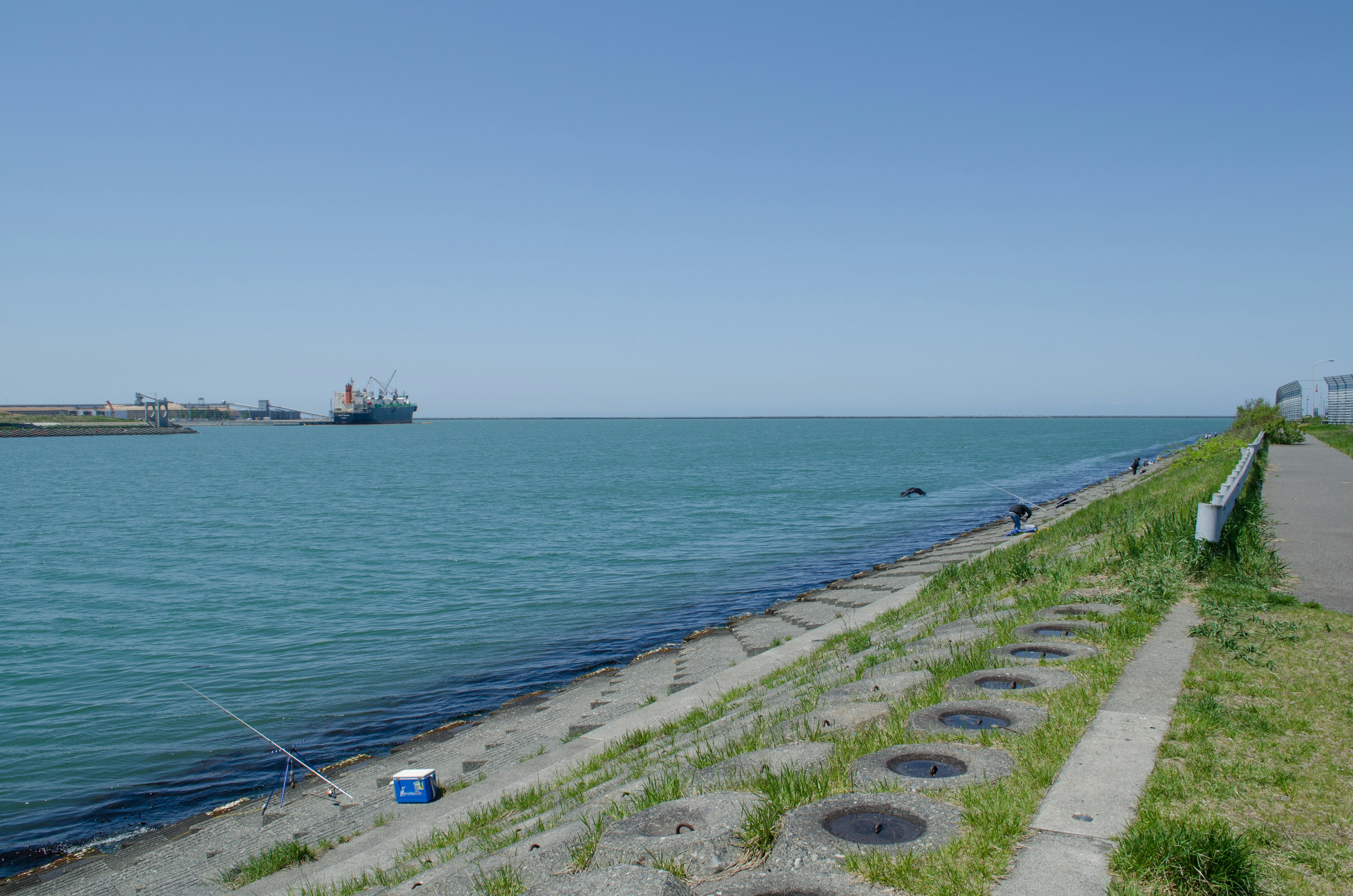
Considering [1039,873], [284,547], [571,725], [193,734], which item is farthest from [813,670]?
[284,547]

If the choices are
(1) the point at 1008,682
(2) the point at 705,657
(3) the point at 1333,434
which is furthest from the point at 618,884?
(3) the point at 1333,434

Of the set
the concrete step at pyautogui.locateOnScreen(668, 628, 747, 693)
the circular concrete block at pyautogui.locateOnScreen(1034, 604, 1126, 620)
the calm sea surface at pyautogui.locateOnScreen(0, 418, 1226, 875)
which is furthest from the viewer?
the concrete step at pyautogui.locateOnScreen(668, 628, 747, 693)

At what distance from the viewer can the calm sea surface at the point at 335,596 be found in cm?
1213

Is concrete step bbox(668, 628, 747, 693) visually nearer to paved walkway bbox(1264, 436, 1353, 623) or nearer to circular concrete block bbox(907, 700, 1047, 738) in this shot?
circular concrete block bbox(907, 700, 1047, 738)

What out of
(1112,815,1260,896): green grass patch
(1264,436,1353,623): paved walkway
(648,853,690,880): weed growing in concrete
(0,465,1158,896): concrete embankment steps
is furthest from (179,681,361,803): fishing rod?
(1264,436,1353,623): paved walkway

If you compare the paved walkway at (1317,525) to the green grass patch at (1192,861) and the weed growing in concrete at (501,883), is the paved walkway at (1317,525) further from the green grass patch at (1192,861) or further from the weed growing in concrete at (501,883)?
the weed growing in concrete at (501,883)

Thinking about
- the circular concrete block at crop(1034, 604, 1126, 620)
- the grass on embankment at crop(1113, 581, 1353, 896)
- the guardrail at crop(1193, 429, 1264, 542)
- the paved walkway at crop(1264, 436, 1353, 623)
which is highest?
the guardrail at crop(1193, 429, 1264, 542)

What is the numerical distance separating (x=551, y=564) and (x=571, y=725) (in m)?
15.5

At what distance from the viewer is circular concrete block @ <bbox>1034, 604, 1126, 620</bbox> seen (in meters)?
8.60

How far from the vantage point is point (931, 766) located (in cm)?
521

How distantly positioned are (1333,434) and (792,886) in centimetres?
6168

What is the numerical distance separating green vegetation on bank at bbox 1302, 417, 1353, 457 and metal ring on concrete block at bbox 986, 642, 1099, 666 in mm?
33806

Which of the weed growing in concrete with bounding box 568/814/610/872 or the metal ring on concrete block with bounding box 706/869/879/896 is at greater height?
the metal ring on concrete block with bounding box 706/869/879/896

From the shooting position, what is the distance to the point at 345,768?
10922 millimetres
